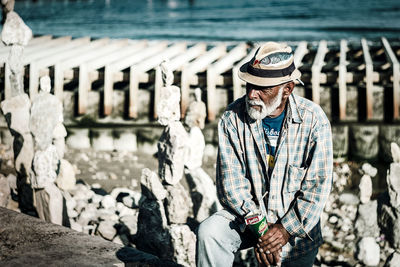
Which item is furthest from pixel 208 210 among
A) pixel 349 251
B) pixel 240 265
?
pixel 349 251

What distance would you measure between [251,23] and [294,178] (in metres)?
21.3

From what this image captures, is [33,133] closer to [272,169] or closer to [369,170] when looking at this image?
[272,169]

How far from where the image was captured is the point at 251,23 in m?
23.7

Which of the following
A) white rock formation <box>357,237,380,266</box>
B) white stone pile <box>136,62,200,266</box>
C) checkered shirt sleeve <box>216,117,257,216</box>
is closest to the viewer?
checkered shirt sleeve <box>216,117,257,216</box>

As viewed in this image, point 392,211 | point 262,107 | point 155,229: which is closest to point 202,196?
point 155,229

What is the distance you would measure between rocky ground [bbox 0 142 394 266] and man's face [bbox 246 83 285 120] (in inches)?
71.5

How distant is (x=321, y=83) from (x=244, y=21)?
18.0m

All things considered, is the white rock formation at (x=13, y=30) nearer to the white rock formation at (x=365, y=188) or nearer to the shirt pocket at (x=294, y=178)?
the shirt pocket at (x=294, y=178)

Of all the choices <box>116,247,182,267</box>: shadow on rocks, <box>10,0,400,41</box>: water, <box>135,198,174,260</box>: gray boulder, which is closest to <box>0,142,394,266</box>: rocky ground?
<box>135,198,174,260</box>: gray boulder

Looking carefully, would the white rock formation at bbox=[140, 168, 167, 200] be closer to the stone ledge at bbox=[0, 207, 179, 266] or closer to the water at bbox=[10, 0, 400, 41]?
the stone ledge at bbox=[0, 207, 179, 266]

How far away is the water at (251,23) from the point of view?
19.3 meters

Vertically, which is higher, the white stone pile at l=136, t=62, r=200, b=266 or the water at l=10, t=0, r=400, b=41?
the white stone pile at l=136, t=62, r=200, b=266

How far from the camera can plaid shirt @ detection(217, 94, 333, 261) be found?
3.11m

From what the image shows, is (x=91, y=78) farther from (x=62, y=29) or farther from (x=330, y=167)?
(x=62, y=29)
